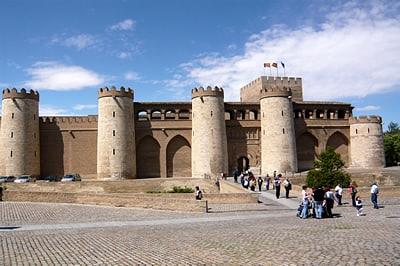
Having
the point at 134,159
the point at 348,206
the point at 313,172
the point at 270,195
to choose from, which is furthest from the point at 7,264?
the point at 134,159

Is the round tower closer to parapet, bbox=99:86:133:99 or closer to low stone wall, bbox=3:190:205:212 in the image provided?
parapet, bbox=99:86:133:99

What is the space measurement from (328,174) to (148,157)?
19.7 m

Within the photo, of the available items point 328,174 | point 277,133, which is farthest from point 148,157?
point 328,174

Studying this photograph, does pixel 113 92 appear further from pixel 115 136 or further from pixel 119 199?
pixel 119 199

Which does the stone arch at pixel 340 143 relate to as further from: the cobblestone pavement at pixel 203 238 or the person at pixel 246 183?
the cobblestone pavement at pixel 203 238

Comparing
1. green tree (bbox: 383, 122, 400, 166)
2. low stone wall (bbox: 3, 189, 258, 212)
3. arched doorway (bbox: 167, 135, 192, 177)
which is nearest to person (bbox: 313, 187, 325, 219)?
low stone wall (bbox: 3, 189, 258, 212)

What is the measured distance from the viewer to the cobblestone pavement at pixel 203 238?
29.2 feet

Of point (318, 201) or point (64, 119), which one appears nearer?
point (318, 201)

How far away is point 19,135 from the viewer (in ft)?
132

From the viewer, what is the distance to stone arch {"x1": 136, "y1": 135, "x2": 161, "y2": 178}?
41.4 m

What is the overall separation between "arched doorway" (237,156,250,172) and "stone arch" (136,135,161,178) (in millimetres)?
7814

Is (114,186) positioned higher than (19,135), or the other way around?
(19,135)

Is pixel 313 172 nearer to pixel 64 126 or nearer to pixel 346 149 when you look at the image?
pixel 346 149

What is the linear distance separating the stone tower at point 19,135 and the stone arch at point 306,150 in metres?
24.8
